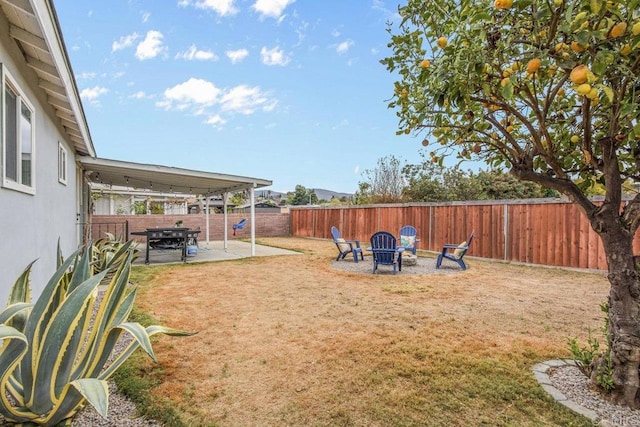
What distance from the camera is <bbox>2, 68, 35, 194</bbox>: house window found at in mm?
2859

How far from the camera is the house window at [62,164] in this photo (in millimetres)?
5719

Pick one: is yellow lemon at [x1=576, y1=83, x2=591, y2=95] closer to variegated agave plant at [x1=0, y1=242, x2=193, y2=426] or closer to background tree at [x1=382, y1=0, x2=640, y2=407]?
background tree at [x1=382, y1=0, x2=640, y2=407]

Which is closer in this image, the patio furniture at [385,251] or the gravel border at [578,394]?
the gravel border at [578,394]

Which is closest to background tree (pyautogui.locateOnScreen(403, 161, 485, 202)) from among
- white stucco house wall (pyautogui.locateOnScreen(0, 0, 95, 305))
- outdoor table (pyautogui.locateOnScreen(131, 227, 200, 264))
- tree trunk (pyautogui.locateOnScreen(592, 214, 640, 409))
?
outdoor table (pyautogui.locateOnScreen(131, 227, 200, 264))

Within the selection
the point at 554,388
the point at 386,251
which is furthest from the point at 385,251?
the point at 554,388

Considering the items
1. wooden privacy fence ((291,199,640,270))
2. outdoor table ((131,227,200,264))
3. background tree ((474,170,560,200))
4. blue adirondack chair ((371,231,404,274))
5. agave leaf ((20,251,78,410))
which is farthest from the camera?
background tree ((474,170,560,200))

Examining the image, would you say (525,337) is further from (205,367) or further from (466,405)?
(205,367)

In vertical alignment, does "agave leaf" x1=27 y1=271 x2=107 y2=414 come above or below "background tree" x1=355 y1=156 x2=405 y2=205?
below

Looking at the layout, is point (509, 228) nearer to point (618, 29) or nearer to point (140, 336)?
point (618, 29)

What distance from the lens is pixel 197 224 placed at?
17.2 m

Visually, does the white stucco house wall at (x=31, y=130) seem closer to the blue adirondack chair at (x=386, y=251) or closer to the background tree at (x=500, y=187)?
the blue adirondack chair at (x=386, y=251)

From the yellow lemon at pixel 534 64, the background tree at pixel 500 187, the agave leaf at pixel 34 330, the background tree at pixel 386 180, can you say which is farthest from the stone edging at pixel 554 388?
the background tree at pixel 500 187

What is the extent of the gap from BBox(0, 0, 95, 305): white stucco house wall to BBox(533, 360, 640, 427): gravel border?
448cm

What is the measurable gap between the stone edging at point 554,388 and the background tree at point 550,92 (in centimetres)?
31
